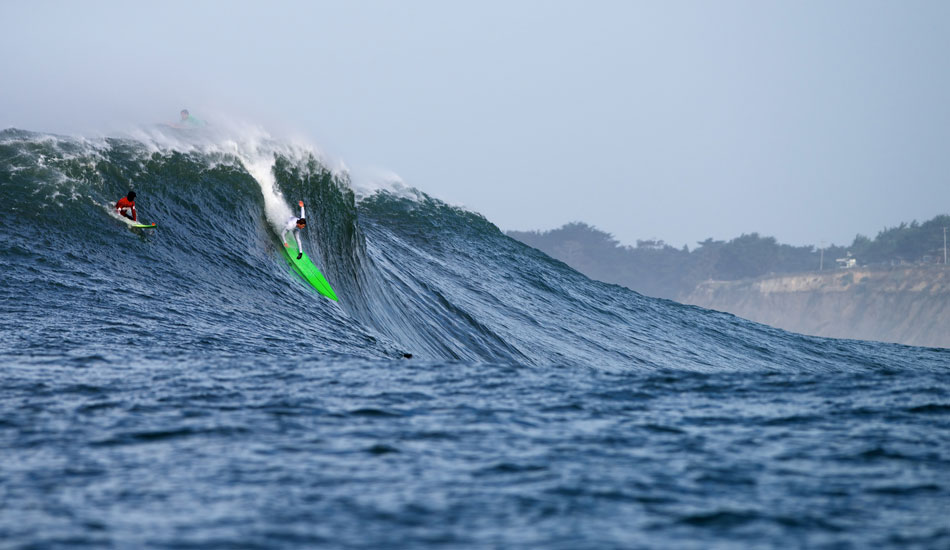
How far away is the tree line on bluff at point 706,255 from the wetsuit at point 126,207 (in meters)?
148

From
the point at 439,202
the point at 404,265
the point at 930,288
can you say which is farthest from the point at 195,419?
the point at 930,288

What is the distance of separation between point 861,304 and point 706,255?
36.5 meters

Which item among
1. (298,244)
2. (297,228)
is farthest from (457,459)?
(297,228)

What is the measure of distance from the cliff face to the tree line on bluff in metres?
15.5

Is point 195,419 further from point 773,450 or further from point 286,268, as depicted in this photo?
point 286,268

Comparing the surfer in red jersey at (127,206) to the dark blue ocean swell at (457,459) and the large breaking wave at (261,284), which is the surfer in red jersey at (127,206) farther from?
the dark blue ocean swell at (457,459)

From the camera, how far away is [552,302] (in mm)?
21641

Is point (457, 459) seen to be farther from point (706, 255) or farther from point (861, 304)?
point (706, 255)

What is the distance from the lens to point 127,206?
1391 cm

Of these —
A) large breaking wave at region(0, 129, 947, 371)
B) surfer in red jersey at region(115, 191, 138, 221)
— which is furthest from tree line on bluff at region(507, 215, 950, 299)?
surfer in red jersey at region(115, 191, 138, 221)

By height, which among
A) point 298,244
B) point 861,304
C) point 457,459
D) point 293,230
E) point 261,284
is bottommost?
point 457,459

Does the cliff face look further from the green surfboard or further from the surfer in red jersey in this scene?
the surfer in red jersey

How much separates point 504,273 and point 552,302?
7.33 feet

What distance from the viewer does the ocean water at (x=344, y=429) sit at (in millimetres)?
4332
